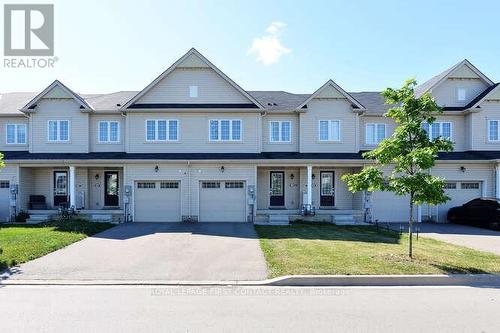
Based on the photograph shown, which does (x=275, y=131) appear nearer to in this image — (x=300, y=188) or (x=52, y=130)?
(x=300, y=188)

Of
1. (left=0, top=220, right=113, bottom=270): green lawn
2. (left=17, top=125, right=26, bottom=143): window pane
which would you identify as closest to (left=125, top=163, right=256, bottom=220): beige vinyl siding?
(left=0, top=220, right=113, bottom=270): green lawn

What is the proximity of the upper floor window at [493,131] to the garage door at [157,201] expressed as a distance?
19.9 metres

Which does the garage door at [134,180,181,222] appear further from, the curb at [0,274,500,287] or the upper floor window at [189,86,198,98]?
the curb at [0,274,500,287]

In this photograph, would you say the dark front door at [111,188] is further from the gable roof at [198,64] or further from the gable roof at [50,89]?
the gable roof at [198,64]

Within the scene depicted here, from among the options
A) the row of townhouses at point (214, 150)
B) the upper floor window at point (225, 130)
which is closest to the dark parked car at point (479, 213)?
the row of townhouses at point (214, 150)

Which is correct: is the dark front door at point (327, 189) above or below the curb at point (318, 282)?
above

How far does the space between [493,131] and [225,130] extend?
1727 centimetres

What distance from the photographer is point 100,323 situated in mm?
5059

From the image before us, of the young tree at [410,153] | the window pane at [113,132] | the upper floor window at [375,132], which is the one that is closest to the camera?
the young tree at [410,153]

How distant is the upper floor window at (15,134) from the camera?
18766 millimetres

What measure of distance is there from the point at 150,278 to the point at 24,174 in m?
15.1

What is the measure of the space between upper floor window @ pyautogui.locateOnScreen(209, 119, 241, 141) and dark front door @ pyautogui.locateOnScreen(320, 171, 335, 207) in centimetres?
606

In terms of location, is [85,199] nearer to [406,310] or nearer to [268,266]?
[268,266]

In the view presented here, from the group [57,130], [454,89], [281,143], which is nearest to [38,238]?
[57,130]
